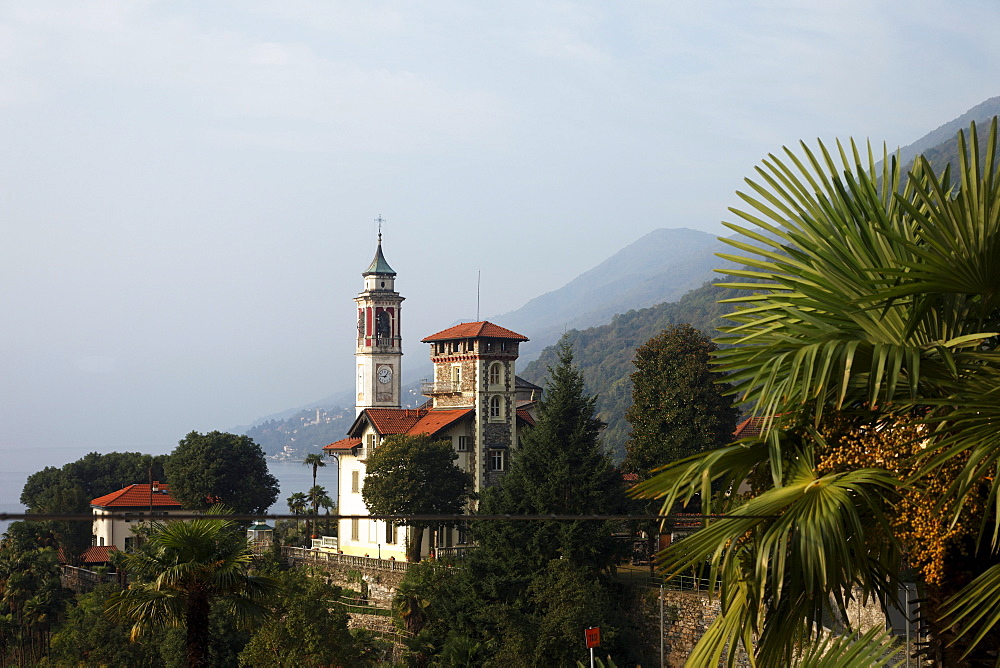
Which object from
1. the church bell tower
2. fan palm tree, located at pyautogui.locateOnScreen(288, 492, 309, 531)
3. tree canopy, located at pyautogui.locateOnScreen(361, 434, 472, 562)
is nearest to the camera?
tree canopy, located at pyautogui.locateOnScreen(361, 434, 472, 562)

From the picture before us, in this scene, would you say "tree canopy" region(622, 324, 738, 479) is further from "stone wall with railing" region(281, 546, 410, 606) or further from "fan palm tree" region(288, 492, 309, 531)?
"fan palm tree" region(288, 492, 309, 531)

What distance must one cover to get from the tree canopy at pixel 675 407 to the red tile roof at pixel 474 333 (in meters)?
14.5

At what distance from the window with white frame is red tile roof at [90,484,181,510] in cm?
2344

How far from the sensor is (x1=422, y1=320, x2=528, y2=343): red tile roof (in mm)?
62938

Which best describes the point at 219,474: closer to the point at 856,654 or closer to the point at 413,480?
the point at 413,480

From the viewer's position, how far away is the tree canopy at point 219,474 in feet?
228

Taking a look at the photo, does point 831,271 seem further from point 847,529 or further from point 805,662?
point 805,662

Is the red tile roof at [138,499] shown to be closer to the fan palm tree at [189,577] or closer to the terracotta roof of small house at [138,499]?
the terracotta roof of small house at [138,499]

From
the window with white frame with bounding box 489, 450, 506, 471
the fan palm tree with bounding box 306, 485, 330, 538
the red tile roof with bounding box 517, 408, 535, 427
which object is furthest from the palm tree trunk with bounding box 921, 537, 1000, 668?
the fan palm tree with bounding box 306, 485, 330, 538

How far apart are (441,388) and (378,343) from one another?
1655 centimetres

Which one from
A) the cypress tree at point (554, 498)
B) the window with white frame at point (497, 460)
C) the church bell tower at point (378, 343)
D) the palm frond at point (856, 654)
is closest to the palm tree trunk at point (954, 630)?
the palm frond at point (856, 654)

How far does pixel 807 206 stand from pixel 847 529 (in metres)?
1.98

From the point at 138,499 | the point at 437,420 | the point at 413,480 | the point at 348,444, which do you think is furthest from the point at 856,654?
the point at 138,499

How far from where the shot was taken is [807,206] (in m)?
6.31
